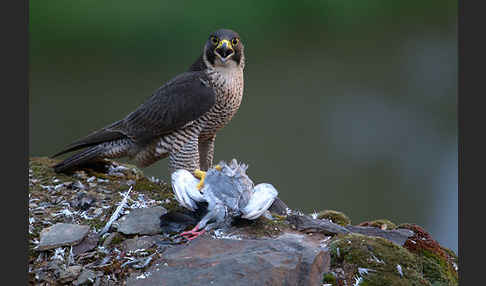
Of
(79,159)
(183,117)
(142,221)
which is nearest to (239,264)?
(142,221)

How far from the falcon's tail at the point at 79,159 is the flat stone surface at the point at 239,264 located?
1245mm

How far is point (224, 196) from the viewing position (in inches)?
91.2

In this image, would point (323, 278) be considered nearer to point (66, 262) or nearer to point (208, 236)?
point (208, 236)

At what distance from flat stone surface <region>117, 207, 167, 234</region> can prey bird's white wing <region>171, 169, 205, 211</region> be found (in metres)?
0.15

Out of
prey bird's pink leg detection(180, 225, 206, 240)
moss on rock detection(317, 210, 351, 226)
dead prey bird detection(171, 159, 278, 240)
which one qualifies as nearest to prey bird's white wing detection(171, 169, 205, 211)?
dead prey bird detection(171, 159, 278, 240)

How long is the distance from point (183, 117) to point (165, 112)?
128 millimetres

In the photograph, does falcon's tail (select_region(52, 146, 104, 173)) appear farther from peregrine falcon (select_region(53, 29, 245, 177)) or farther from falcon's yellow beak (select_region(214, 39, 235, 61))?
falcon's yellow beak (select_region(214, 39, 235, 61))

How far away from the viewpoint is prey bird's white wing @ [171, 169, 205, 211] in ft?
7.68

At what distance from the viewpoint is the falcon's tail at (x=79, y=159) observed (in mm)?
3104

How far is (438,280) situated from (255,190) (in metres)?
0.92

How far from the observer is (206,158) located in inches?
136

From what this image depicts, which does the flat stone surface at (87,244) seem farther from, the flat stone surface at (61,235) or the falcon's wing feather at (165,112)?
the falcon's wing feather at (165,112)

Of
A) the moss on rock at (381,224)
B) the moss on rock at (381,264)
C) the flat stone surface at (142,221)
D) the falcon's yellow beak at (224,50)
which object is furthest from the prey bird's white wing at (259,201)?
the falcon's yellow beak at (224,50)

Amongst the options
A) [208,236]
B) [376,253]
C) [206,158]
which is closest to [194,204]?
[208,236]
